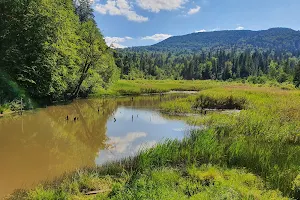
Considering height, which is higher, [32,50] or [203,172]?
[32,50]

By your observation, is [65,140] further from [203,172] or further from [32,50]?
[32,50]

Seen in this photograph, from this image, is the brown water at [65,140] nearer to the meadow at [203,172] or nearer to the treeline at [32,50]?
the meadow at [203,172]

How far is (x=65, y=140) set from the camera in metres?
16.9

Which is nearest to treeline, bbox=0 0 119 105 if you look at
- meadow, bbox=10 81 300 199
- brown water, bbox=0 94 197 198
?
brown water, bbox=0 94 197 198

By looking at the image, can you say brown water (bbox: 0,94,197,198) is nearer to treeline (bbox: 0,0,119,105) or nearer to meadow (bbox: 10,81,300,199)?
meadow (bbox: 10,81,300,199)

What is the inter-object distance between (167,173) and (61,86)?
2516 centimetres

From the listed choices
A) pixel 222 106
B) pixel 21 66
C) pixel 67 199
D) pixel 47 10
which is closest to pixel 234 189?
pixel 67 199

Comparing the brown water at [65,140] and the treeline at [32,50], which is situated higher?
the treeline at [32,50]

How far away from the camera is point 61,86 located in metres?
32.3

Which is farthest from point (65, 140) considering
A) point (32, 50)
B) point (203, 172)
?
point (32, 50)

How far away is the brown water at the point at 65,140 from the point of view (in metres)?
11.6

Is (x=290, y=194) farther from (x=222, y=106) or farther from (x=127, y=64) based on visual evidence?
(x=127, y=64)

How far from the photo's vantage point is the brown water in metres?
11.6

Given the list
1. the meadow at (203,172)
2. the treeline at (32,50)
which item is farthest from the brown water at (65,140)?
the treeline at (32,50)
